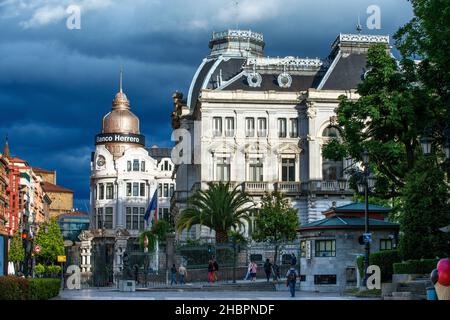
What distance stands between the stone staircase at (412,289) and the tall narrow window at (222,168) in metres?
55.1

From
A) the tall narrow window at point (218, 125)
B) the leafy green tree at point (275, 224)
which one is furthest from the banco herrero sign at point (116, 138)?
the leafy green tree at point (275, 224)

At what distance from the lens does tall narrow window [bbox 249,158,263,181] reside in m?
84.4

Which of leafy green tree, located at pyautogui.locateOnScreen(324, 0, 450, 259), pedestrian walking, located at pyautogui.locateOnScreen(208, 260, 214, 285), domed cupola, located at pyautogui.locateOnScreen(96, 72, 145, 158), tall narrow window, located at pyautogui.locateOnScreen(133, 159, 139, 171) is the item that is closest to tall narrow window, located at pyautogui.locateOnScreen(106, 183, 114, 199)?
tall narrow window, located at pyautogui.locateOnScreen(133, 159, 139, 171)

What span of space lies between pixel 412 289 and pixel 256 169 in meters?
56.7

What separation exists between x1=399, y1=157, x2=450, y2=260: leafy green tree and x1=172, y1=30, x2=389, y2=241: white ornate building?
49.4m

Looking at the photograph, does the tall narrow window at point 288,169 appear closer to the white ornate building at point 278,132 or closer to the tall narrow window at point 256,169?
the white ornate building at point 278,132

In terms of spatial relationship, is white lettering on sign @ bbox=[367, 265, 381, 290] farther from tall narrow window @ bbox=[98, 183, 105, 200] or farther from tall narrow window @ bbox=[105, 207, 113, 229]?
tall narrow window @ bbox=[98, 183, 105, 200]

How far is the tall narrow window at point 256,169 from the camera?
84375mm

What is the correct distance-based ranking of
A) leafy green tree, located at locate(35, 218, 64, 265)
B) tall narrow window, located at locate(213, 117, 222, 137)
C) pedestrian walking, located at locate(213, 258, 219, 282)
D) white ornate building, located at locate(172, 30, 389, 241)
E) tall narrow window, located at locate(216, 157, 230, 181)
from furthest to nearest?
leafy green tree, located at locate(35, 218, 64, 265)
tall narrow window, located at locate(213, 117, 222, 137)
tall narrow window, located at locate(216, 157, 230, 181)
white ornate building, located at locate(172, 30, 389, 241)
pedestrian walking, located at locate(213, 258, 219, 282)

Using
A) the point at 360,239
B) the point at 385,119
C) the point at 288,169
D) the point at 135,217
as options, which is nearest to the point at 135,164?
the point at 135,217

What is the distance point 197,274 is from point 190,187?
1446 inches
